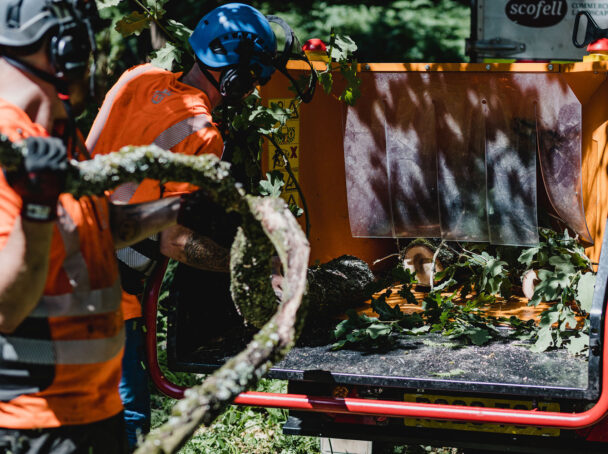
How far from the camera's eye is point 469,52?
586 centimetres

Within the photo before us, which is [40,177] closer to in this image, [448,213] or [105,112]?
[105,112]

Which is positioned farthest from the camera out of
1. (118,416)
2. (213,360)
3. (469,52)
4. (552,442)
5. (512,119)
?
(469,52)

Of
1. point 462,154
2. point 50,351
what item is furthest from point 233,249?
point 462,154

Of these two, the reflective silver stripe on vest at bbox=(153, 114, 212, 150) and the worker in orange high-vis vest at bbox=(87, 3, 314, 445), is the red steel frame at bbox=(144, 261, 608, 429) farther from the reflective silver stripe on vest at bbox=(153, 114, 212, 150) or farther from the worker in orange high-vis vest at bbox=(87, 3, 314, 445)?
the reflective silver stripe on vest at bbox=(153, 114, 212, 150)

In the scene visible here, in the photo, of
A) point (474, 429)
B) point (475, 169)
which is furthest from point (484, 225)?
point (474, 429)

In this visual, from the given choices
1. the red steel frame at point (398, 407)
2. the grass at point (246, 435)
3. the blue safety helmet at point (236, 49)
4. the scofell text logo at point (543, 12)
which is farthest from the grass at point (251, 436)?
the scofell text logo at point (543, 12)

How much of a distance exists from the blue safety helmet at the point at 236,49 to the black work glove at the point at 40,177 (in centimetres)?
151

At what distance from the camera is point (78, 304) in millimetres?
1969

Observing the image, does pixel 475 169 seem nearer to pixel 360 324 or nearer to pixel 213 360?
pixel 360 324

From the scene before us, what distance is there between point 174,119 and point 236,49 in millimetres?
457

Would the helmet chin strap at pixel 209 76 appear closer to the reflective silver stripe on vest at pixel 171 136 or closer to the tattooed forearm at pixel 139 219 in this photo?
the reflective silver stripe on vest at pixel 171 136

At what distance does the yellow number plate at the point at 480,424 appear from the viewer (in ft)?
9.98

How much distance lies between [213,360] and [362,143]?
157 cm

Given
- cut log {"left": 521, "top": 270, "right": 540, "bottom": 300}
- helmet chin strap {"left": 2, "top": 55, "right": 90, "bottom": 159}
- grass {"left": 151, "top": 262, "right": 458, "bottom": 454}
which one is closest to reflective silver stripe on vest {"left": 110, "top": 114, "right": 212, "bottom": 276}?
helmet chin strap {"left": 2, "top": 55, "right": 90, "bottom": 159}
